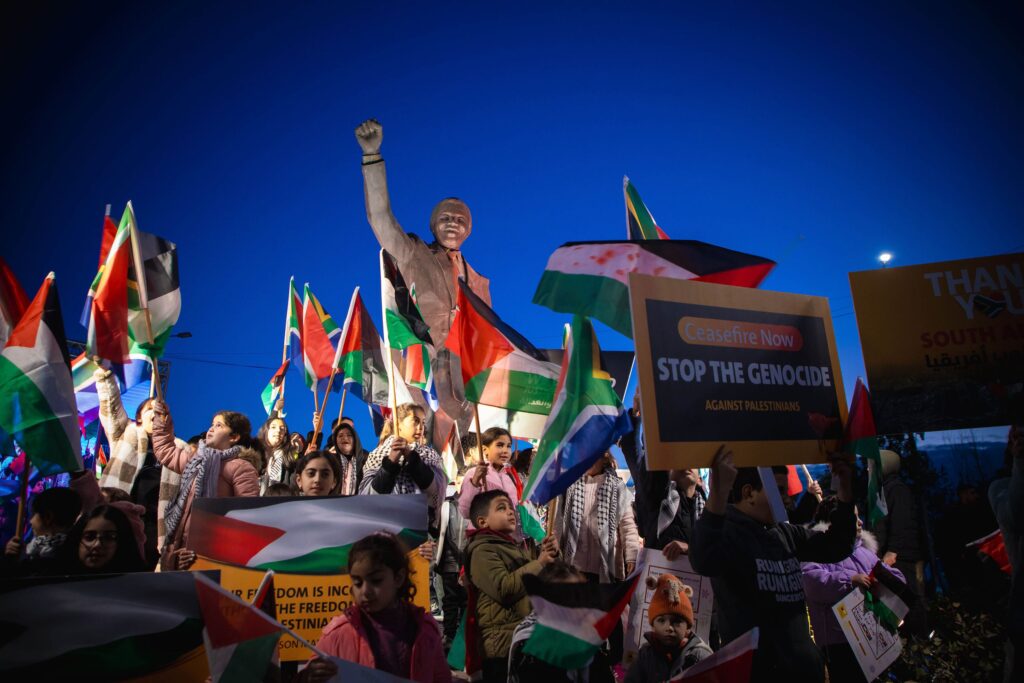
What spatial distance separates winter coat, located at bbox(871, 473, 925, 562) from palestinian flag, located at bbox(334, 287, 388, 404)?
218 inches

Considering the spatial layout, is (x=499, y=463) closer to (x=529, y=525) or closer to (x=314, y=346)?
(x=529, y=525)

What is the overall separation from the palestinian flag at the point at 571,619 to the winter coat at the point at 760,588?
0.45 meters

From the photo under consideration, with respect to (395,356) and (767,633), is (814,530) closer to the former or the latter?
(767,633)

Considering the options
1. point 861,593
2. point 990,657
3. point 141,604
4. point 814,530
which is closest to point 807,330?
point 814,530

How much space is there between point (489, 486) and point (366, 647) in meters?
2.89

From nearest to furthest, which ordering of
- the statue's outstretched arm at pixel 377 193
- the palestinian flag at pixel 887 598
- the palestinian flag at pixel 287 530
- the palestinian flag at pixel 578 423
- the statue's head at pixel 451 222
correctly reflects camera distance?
the palestinian flag at pixel 287 530 < the palestinian flag at pixel 578 423 < the palestinian flag at pixel 887 598 < the statue's outstretched arm at pixel 377 193 < the statue's head at pixel 451 222

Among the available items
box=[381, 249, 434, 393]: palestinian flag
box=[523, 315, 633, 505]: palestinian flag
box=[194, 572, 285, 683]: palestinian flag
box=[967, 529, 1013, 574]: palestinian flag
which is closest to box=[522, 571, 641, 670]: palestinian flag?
box=[523, 315, 633, 505]: palestinian flag

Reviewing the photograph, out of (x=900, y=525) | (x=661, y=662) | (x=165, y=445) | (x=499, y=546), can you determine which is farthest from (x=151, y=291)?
(x=900, y=525)

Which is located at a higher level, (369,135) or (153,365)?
(369,135)

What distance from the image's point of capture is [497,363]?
5559 mm

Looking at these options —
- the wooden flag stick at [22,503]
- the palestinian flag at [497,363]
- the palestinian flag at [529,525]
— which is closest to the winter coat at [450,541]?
the palestinian flag at [529,525]

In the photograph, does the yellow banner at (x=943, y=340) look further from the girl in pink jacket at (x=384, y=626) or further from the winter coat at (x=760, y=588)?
the girl in pink jacket at (x=384, y=626)

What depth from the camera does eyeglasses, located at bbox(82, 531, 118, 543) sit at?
358 centimetres

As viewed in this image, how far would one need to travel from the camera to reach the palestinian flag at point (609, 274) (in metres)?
3.95
